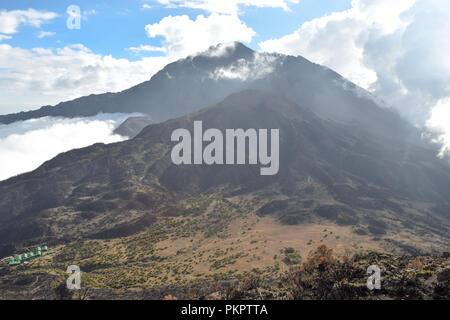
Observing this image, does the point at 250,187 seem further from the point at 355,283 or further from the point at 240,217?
the point at 355,283

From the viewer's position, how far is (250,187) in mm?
116062

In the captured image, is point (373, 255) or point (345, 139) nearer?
point (373, 255)

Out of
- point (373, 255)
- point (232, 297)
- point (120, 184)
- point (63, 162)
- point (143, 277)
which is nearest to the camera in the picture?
point (232, 297)

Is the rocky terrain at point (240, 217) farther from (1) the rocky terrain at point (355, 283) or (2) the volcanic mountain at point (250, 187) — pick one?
(2) the volcanic mountain at point (250, 187)

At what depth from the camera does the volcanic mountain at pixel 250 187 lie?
84062 mm

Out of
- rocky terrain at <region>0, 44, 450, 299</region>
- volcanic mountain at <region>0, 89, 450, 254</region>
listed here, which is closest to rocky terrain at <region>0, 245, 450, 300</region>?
rocky terrain at <region>0, 44, 450, 299</region>

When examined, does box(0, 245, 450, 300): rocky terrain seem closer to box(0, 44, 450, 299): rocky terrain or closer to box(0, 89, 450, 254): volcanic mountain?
box(0, 44, 450, 299): rocky terrain

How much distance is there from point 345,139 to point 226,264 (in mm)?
116297

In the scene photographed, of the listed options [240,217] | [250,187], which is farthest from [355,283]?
[250,187]

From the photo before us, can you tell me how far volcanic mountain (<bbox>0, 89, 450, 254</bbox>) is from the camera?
8406 centimetres

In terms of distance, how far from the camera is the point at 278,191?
11000 cm

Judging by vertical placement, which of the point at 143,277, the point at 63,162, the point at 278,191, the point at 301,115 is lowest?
the point at 143,277
